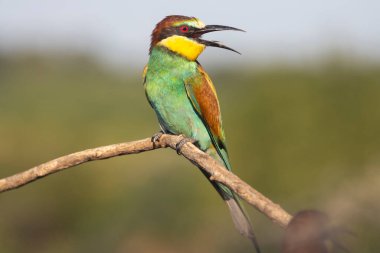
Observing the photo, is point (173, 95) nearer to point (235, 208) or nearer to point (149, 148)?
point (235, 208)

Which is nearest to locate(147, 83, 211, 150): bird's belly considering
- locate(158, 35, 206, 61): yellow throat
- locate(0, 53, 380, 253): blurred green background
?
locate(158, 35, 206, 61): yellow throat

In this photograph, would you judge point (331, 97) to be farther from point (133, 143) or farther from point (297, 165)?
point (133, 143)

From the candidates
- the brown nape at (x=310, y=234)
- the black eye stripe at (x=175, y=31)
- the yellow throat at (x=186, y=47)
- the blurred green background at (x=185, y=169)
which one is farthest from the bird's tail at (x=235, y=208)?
the blurred green background at (x=185, y=169)

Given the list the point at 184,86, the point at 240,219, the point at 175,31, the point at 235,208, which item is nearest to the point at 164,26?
the point at 175,31

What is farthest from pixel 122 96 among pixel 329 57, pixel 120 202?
pixel 120 202

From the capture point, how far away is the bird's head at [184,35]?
3.70 m

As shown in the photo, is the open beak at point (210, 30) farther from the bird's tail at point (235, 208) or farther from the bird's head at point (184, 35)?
the bird's tail at point (235, 208)

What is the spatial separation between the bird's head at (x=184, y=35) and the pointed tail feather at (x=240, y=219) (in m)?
0.78

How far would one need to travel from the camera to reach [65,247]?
1085 cm

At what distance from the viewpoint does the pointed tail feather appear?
2969 millimetres

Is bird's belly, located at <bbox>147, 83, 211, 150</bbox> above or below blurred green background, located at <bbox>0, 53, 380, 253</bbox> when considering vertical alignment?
above

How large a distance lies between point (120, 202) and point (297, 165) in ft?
8.83

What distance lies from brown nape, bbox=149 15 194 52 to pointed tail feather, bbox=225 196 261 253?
0.93m

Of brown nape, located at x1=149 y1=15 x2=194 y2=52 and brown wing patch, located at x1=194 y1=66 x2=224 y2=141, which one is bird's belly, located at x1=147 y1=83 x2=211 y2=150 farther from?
brown nape, located at x1=149 y1=15 x2=194 y2=52
